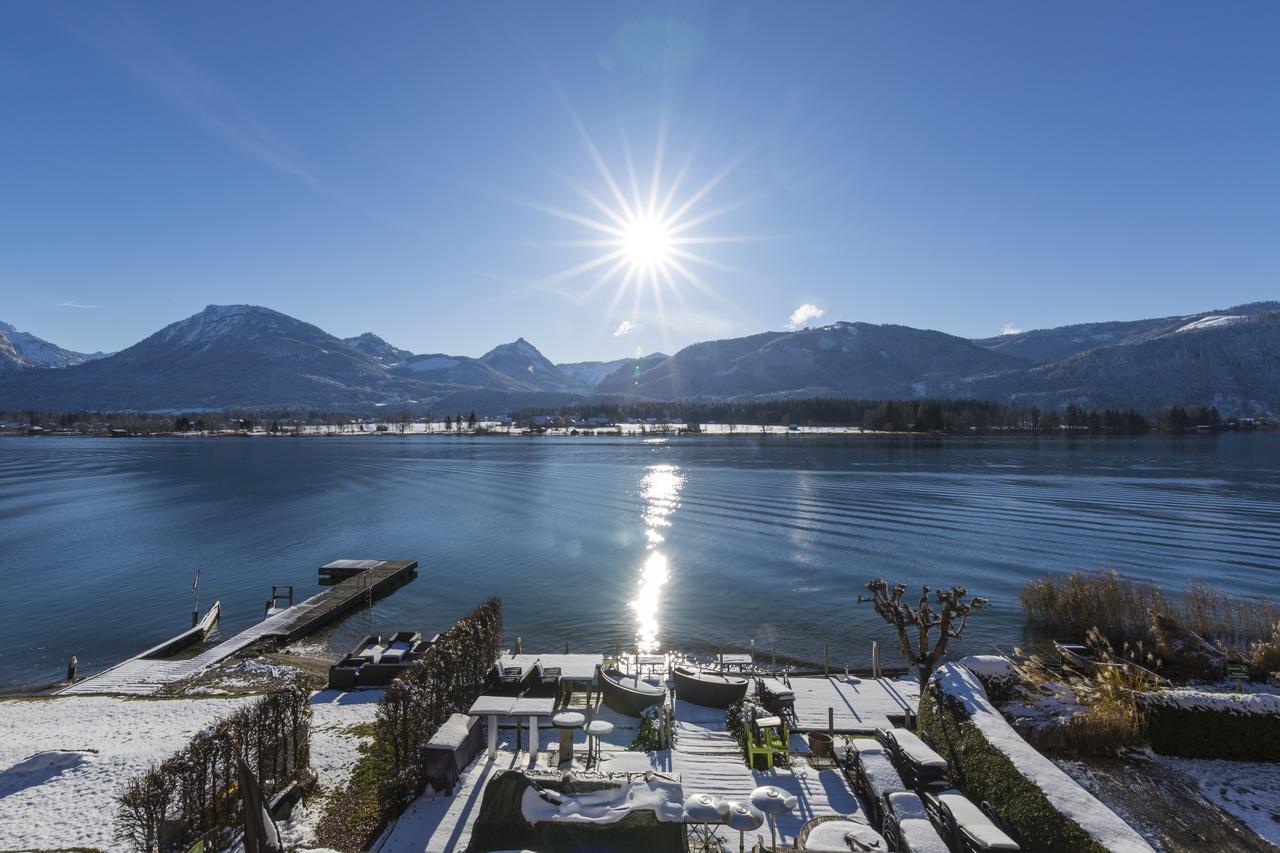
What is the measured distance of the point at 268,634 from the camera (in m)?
36.2

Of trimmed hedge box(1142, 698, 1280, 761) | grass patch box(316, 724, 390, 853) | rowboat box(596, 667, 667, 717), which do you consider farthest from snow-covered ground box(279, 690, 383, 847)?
trimmed hedge box(1142, 698, 1280, 761)

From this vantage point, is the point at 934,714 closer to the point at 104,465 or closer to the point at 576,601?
the point at 576,601

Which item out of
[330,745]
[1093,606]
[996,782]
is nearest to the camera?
[996,782]

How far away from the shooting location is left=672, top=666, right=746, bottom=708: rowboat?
74.1ft

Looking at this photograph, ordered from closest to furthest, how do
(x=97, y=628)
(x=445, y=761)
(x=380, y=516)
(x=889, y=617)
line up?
(x=445, y=761), (x=889, y=617), (x=97, y=628), (x=380, y=516)

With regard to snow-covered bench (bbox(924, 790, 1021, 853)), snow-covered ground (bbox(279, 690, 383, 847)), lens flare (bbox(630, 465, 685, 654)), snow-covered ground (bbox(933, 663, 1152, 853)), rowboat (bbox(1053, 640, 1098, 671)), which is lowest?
lens flare (bbox(630, 465, 685, 654))

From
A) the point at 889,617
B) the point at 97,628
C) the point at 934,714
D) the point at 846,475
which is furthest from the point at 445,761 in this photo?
the point at 846,475

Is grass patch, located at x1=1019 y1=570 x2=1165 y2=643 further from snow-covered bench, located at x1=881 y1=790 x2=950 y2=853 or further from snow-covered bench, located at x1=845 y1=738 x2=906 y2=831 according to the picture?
snow-covered bench, located at x1=881 y1=790 x2=950 y2=853

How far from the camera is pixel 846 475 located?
396ft

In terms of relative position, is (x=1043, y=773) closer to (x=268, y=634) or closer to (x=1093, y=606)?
(x=1093, y=606)

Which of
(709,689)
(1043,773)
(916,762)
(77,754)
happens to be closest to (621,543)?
(709,689)

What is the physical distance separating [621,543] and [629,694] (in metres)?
44.8

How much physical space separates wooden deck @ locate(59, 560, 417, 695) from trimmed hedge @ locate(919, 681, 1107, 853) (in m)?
31.1

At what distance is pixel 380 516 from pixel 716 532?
150 ft
